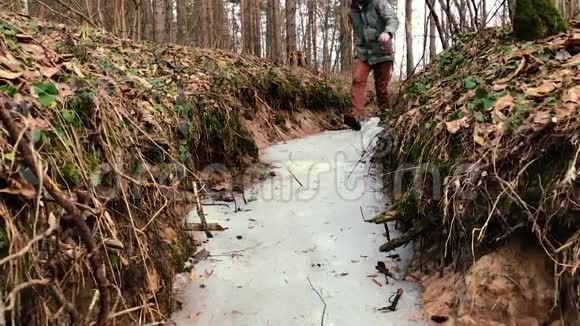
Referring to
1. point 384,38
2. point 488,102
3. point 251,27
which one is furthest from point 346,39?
point 488,102

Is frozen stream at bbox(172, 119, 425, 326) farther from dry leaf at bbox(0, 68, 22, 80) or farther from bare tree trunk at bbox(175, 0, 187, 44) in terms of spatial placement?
bare tree trunk at bbox(175, 0, 187, 44)

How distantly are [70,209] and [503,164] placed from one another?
1.86 metres

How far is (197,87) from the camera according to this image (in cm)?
430

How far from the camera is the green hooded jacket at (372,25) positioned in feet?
18.2

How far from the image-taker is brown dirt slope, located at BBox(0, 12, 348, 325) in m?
1.44

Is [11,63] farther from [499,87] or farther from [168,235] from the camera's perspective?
[499,87]

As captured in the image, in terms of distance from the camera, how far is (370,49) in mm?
5734

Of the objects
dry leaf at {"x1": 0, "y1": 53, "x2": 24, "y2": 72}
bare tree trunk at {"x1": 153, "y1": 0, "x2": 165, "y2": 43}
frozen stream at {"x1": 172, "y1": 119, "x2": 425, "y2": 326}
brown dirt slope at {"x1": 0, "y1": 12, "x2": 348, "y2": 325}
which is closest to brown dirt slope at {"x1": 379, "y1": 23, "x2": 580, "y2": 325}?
frozen stream at {"x1": 172, "y1": 119, "x2": 425, "y2": 326}

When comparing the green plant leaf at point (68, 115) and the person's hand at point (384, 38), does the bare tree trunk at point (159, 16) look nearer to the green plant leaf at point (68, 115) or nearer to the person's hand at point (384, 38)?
the person's hand at point (384, 38)

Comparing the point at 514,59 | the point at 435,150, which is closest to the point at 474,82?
the point at 514,59

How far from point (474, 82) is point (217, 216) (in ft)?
6.73

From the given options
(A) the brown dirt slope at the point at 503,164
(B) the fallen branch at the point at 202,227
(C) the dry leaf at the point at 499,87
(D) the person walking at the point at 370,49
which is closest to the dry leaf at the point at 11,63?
(B) the fallen branch at the point at 202,227

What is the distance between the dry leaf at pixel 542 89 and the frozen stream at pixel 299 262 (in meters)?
1.14

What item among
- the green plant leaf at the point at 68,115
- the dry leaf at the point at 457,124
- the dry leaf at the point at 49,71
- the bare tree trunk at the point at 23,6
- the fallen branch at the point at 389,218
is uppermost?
the bare tree trunk at the point at 23,6
